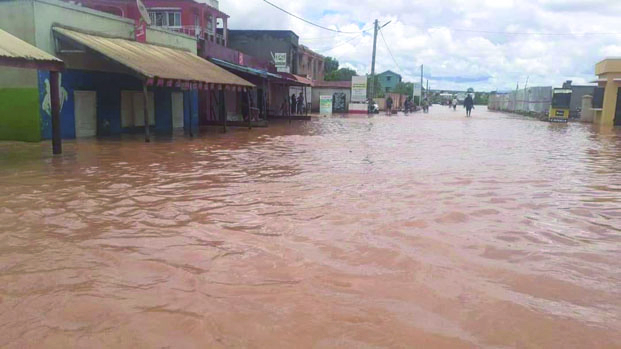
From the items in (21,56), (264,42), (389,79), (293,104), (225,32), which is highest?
(225,32)

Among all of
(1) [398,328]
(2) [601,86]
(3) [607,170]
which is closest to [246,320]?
(1) [398,328]

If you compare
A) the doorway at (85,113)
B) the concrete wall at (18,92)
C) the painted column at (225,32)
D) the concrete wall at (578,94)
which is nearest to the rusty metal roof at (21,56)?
the concrete wall at (18,92)

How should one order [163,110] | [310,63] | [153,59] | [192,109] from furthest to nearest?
1. [310,63]
2. [192,109]
3. [163,110]
4. [153,59]

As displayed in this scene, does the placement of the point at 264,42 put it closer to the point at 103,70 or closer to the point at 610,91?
the point at 610,91

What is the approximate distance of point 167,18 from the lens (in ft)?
128

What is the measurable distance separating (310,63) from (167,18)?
78.1ft

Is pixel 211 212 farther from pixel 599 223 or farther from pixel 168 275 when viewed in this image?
pixel 599 223


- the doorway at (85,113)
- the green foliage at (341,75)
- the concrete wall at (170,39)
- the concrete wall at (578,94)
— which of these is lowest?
the doorway at (85,113)

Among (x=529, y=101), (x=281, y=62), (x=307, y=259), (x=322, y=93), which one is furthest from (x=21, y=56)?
(x=529, y=101)

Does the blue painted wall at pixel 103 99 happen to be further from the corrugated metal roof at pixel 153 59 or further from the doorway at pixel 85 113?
the corrugated metal roof at pixel 153 59

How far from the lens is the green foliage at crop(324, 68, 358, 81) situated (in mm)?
80075

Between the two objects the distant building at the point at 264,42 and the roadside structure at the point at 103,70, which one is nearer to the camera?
the roadside structure at the point at 103,70

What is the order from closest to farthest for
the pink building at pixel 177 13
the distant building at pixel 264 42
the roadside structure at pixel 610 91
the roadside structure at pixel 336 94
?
1. the roadside structure at pixel 610 91
2. the pink building at pixel 177 13
3. the distant building at pixel 264 42
4. the roadside structure at pixel 336 94

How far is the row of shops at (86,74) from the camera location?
14.9 m
